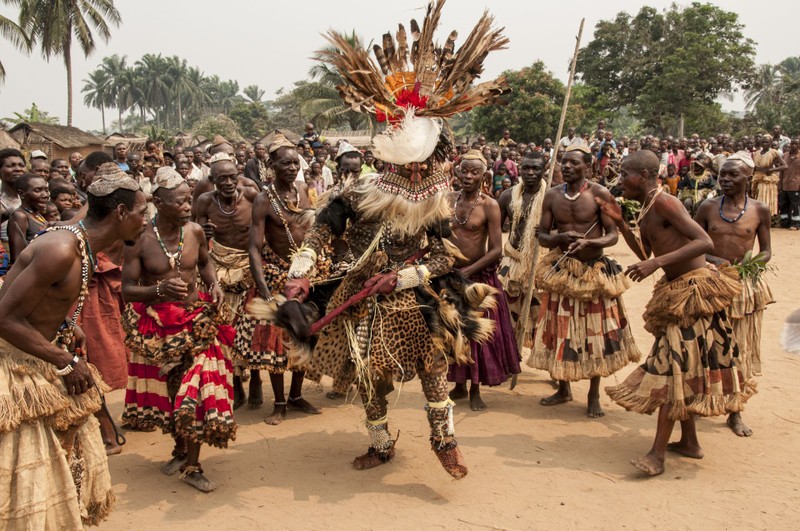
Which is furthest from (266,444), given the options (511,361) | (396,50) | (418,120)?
(396,50)

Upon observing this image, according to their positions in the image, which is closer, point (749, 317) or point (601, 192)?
point (749, 317)

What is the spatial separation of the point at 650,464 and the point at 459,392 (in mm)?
1962

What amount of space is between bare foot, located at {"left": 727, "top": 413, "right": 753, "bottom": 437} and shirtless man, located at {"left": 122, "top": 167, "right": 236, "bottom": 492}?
366 cm

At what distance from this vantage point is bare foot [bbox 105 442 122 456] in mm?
4762

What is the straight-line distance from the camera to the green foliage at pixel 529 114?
2880 centimetres

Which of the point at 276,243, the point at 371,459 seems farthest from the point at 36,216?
the point at 371,459

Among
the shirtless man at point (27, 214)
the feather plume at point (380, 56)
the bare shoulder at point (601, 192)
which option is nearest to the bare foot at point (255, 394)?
the shirtless man at point (27, 214)

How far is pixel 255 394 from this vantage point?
5723 millimetres

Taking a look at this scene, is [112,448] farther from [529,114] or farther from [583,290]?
[529,114]

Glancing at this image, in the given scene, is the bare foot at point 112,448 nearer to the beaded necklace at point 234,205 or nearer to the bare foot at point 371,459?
the bare foot at point 371,459

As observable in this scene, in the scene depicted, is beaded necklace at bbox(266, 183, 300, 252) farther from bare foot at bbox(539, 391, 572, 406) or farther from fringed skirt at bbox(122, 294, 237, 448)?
bare foot at bbox(539, 391, 572, 406)

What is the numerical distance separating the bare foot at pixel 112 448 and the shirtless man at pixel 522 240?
348 cm

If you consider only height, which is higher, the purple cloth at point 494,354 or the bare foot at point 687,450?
the purple cloth at point 494,354

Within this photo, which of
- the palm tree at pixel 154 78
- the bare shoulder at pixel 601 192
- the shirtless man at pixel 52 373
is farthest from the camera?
the palm tree at pixel 154 78
